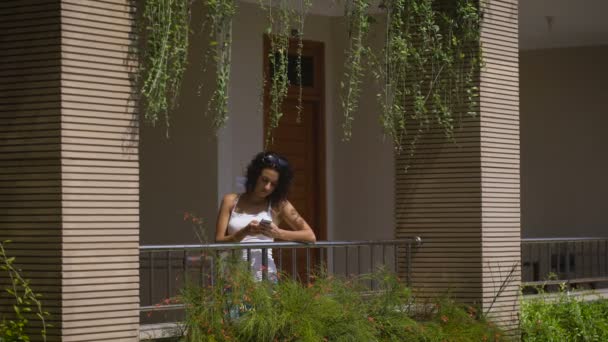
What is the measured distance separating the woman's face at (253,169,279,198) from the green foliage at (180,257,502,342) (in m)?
0.70

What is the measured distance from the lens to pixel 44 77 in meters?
6.91

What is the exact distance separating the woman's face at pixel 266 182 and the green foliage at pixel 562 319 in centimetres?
286

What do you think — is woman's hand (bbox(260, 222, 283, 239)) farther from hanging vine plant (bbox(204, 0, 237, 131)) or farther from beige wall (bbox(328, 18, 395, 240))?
beige wall (bbox(328, 18, 395, 240))

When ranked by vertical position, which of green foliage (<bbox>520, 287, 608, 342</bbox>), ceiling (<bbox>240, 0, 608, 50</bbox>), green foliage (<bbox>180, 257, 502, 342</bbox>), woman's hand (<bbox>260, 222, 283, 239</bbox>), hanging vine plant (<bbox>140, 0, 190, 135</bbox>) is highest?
ceiling (<bbox>240, 0, 608, 50</bbox>)

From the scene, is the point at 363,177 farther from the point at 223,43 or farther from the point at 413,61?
the point at 223,43

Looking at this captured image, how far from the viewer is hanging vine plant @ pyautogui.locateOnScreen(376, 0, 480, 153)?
922 centimetres

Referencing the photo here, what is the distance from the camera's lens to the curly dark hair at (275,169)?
27.2 ft

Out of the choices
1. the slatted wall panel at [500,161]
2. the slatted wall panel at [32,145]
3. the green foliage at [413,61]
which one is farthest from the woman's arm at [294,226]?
the slatted wall panel at [32,145]

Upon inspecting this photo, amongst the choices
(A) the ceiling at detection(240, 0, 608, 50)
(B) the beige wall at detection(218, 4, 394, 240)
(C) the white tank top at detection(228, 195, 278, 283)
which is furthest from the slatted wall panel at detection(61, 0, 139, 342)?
(B) the beige wall at detection(218, 4, 394, 240)

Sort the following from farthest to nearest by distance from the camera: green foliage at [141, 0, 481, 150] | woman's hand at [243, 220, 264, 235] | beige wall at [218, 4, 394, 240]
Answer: beige wall at [218, 4, 394, 240]
green foliage at [141, 0, 481, 150]
woman's hand at [243, 220, 264, 235]

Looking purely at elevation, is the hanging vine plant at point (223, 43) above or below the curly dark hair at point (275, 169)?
above

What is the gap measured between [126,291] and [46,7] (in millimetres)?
1737

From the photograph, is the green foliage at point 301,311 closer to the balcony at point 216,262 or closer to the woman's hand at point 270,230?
the balcony at point 216,262

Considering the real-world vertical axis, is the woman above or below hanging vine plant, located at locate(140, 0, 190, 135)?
below
